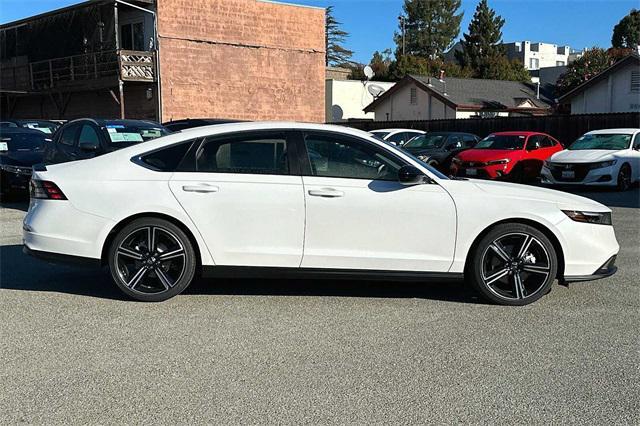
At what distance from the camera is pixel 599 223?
5.61 meters

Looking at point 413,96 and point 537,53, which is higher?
point 537,53

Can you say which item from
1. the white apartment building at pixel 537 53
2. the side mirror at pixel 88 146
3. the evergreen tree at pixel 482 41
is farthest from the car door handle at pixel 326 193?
the white apartment building at pixel 537 53

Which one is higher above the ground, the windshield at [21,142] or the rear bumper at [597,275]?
the windshield at [21,142]

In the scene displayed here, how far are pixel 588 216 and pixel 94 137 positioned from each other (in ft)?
25.8

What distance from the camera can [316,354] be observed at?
174 inches

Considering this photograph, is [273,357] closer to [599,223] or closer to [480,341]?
[480,341]

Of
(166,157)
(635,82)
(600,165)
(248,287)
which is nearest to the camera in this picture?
(166,157)

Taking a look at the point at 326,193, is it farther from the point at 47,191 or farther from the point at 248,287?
the point at 47,191

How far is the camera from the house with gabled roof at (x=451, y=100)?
131 feet

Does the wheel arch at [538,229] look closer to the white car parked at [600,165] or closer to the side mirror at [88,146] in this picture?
the side mirror at [88,146]

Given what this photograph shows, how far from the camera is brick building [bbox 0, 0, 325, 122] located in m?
30.4

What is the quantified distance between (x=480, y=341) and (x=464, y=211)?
119 cm

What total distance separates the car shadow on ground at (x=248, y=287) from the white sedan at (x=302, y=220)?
0.44 metres

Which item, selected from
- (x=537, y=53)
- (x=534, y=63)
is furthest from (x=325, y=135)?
(x=537, y=53)
